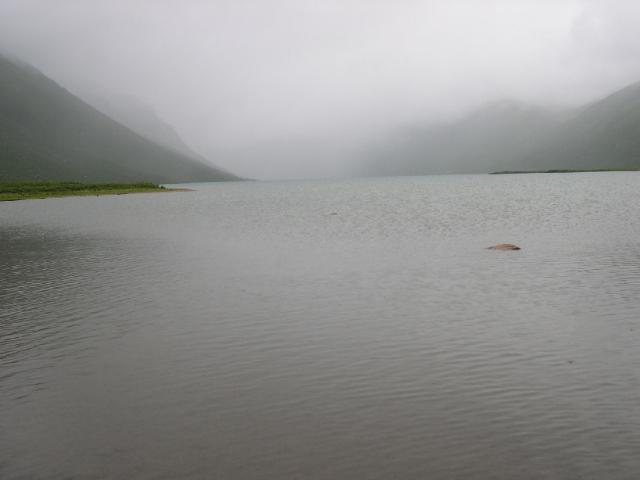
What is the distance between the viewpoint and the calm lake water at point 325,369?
516 inches

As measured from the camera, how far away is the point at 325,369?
18859 mm

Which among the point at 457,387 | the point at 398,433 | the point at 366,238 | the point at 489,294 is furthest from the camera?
the point at 366,238

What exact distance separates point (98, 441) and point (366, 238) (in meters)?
43.0

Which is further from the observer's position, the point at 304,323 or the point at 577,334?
the point at 304,323

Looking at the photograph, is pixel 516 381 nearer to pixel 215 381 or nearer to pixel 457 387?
pixel 457 387

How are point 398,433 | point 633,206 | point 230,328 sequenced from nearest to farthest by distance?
point 398,433, point 230,328, point 633,206

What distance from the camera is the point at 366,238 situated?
55.7 metres

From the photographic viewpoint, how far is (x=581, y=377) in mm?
17750

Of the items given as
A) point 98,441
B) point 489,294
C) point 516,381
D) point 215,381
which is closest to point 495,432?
point 516,381

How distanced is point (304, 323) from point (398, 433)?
36.0ft

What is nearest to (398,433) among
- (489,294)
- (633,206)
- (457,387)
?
(457,387)

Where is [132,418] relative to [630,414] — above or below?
below

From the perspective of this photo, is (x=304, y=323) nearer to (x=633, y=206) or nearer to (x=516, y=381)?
(x=516, y=381)

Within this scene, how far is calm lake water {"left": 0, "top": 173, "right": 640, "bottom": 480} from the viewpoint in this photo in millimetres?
13117
